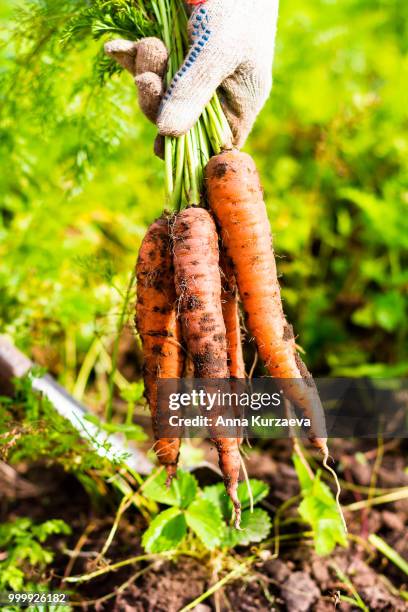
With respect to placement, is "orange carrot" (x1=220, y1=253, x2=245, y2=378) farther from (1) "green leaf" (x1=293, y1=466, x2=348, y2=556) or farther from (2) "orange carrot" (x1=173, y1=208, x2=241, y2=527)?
(1) "green leaf" (x1=293, y1=466, x2=348, y2=556)

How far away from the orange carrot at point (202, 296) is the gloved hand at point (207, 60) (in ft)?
0.63

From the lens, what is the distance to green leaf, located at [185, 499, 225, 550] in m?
1.23

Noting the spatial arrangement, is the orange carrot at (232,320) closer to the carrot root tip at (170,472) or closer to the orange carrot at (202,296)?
the orange carrot at (202,296)

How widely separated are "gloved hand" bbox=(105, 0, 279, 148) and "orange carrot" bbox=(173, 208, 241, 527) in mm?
191

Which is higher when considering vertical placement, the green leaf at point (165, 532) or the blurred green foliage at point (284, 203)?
the blurred green foliage at point (284, 203)

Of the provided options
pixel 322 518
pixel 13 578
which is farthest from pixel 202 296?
pixel 13 578

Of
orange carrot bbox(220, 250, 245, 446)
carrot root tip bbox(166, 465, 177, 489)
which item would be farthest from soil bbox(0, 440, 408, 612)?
orange carrot bbox(220, 250, 245, 446)

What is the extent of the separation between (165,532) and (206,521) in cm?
10

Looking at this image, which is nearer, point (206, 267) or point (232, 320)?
point (206, 267)

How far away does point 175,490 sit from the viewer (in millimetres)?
1313

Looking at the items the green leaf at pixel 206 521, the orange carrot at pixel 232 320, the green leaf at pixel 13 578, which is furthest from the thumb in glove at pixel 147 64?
the green leaf at pixel 13 578

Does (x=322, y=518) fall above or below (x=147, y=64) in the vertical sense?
below

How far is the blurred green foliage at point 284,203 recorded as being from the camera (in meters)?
1.73

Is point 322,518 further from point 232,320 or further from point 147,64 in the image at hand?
point 147,64
